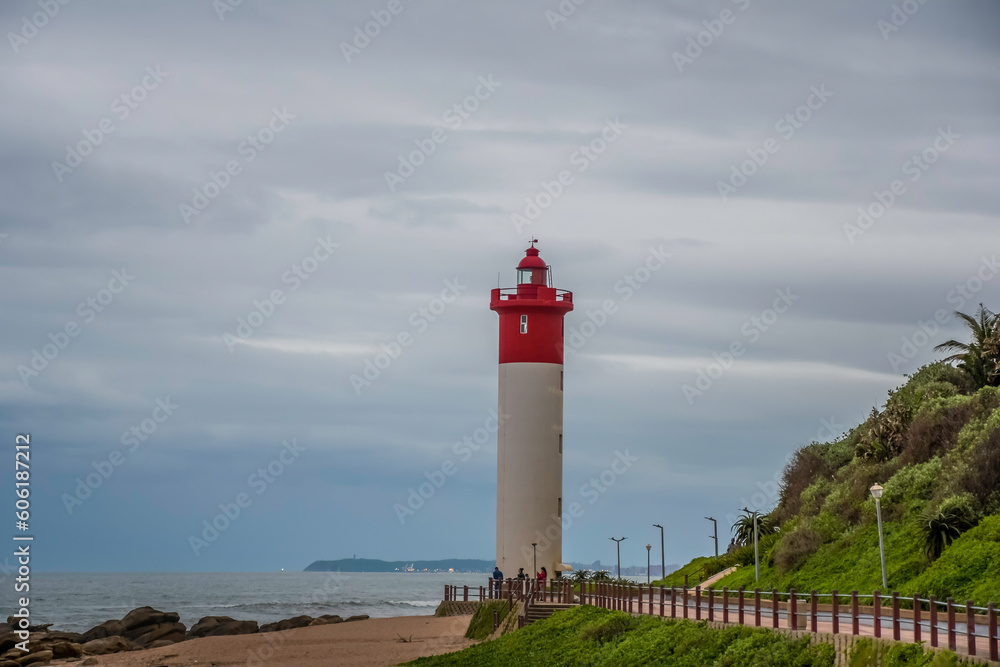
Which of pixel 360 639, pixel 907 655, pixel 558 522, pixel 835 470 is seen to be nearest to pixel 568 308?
pixel 558 522

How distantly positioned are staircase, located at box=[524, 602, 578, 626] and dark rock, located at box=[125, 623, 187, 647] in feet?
75.7

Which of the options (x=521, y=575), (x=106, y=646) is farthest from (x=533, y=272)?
(x=106, y=646)

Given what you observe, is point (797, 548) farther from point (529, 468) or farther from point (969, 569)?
point (529, 468)

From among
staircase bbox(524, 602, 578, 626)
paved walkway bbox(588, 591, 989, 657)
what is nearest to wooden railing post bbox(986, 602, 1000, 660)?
paved walkway bbox(588, 591, 989, 657)

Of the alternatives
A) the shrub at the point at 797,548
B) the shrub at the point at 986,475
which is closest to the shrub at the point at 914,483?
the shrub at the point at 986,475

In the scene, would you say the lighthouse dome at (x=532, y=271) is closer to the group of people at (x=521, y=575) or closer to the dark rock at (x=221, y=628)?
the group of people at (x=521, y=575)

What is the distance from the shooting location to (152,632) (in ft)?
178

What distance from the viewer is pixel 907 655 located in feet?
54.3

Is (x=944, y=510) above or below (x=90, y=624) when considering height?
above

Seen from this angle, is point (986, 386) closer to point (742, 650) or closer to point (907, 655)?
point (742, 650)

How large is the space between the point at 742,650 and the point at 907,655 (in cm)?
549

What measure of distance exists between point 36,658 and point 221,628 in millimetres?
14951

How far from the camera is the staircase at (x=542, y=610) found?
3762 cm

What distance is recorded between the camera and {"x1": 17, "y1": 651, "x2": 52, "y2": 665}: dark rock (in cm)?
4319
